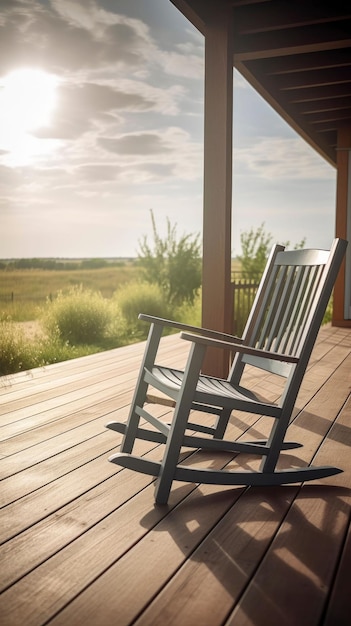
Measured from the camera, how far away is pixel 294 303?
2547mm

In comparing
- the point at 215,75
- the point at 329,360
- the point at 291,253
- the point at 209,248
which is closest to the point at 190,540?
the point at 291,253

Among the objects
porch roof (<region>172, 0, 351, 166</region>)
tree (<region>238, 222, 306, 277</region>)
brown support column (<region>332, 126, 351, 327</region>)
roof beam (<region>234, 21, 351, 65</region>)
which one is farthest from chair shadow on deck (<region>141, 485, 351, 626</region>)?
tree (<region>238, 222, 306, 277</region>)

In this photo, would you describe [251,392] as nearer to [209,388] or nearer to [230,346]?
[209,388]

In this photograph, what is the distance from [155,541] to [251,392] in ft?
2.63

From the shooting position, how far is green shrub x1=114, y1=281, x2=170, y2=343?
8.88 meters

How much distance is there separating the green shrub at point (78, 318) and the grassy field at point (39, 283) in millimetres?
199

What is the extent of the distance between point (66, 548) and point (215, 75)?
316cm

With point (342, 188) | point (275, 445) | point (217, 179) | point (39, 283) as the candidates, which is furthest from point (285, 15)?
point (39, 283)

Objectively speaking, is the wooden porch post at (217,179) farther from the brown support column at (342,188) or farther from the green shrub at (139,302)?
the green shrub at (139,302)

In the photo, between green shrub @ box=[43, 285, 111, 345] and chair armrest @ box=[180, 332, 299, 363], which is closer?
chair armrest @ box=[180, 332, 299, 363]

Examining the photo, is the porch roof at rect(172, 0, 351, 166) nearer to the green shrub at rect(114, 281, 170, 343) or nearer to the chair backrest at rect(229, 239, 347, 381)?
the chair backrest at rect(229, 239, 347, 381)

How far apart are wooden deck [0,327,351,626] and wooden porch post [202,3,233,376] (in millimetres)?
1229

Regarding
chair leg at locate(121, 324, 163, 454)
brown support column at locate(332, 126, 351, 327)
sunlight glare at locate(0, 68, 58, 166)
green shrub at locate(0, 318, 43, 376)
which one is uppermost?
sunlight glare at locate(0, 68, 58, 166)

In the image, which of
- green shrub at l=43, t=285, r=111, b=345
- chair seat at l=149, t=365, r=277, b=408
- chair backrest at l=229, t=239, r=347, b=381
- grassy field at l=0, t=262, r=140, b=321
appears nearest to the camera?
chair seat at l=149, t=365, r=277, b=408
